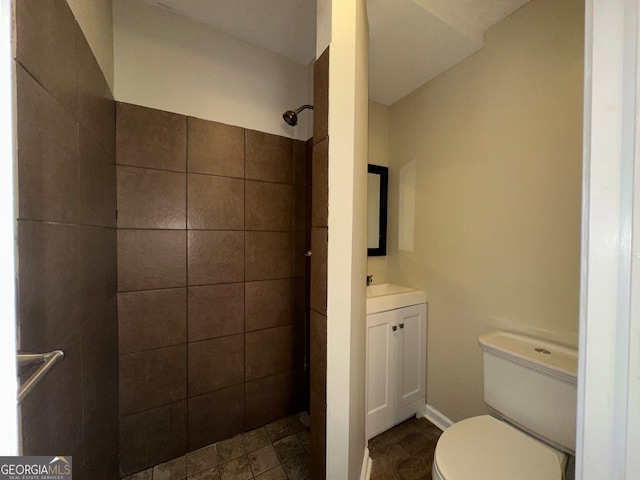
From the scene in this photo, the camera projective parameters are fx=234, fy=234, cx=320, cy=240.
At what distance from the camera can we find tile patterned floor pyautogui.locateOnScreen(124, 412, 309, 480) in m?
1.21

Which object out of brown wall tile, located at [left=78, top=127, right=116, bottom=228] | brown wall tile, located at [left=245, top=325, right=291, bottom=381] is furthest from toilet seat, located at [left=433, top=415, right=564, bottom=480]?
brown wall tile, located at [left=78, top=127, right=116, bottom=228]

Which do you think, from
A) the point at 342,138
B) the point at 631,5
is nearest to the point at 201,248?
the point at 342,138

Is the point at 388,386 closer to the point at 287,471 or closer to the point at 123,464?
the point at 287,471

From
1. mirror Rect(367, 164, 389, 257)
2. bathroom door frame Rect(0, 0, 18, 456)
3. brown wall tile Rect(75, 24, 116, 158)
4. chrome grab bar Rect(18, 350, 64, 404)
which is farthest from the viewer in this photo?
mirror Rect(367, 164, 389, 257)

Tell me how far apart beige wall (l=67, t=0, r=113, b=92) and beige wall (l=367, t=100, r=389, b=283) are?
1555 mm

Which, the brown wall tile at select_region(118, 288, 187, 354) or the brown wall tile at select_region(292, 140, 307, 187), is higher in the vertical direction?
the brown wall tile at select_region(292, 140, 307, 187)

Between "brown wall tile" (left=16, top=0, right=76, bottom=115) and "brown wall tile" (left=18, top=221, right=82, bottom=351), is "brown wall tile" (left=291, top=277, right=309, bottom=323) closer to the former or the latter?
"brown wall tile" (left=18, top=221, right=82, bottom=351)

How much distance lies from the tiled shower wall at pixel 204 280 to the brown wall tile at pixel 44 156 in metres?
0.52

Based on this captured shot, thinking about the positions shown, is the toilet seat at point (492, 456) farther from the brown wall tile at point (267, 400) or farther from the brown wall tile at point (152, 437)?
the brown wall tile at point (152, 437)

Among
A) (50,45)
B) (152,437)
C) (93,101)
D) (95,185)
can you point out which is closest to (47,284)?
(95,185)

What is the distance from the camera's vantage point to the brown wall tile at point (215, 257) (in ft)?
4.37

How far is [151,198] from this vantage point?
1225mm

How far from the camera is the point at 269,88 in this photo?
1.54 meters

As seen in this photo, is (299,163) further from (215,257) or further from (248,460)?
(248,460)
